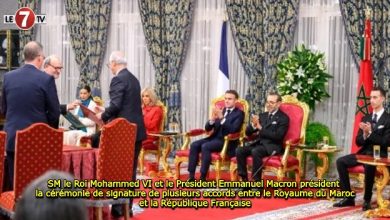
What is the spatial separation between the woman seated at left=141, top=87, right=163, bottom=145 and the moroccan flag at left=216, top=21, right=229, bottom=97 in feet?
3.54

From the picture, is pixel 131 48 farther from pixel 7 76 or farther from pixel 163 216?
pixel 7 76

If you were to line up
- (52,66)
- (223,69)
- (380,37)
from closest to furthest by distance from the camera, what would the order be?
(52,66) < (380,37) < (223,69)

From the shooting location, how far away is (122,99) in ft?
18.0

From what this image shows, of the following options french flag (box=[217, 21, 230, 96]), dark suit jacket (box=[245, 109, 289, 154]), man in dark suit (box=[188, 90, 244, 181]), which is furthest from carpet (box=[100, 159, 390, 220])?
french flag (box=[217, 21, 230, 96])

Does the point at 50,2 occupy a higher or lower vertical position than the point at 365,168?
higher

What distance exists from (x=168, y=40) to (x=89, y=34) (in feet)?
5.93

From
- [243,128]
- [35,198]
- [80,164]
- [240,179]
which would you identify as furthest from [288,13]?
[35,198]

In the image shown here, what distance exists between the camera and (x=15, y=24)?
24.0 feet

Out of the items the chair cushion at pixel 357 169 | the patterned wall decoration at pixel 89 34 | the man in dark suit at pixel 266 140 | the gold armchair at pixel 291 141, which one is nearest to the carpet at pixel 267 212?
the chair cushion at pixel 357 169

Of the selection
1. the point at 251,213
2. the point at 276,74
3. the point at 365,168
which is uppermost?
the point at 276,74

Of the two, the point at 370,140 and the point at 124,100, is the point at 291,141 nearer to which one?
the point at 370,140

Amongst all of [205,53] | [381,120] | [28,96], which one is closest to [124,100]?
[28,96]

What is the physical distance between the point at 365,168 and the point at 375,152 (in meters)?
0.28

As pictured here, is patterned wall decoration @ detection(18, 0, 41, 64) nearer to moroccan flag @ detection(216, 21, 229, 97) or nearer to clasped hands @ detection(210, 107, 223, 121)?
moroccan flag @ detection(216, 21, 229, 97)
